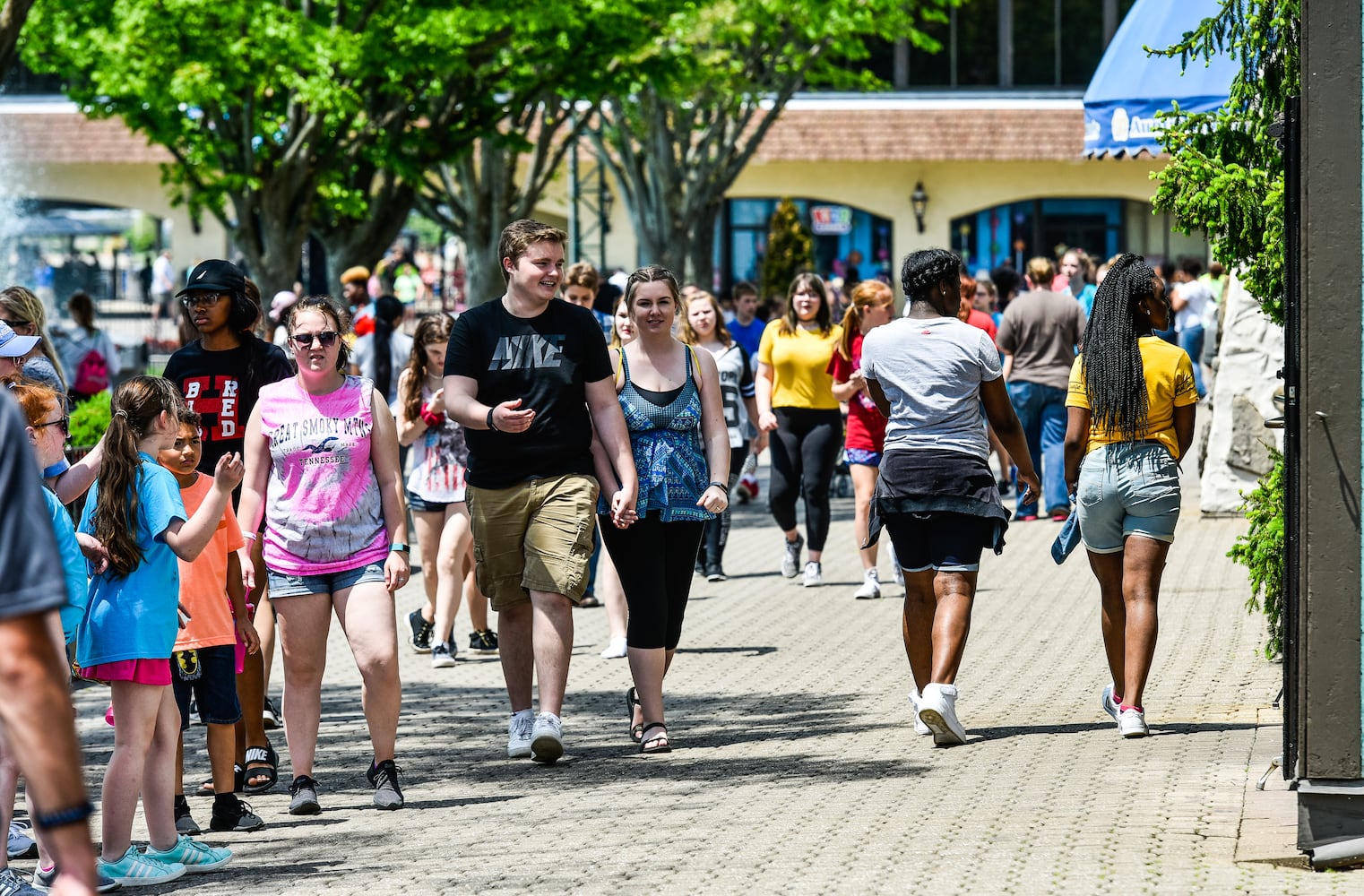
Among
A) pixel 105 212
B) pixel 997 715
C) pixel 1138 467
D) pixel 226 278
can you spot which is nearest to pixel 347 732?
pixel 226 278

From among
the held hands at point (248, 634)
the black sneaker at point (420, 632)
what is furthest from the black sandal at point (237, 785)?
the black sneaker at point (420, 632)

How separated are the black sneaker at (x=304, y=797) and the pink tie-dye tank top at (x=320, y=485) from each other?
0.71 meters

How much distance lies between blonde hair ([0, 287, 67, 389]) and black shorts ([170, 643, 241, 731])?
6.23 ft

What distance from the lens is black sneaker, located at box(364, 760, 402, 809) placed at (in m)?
6.65

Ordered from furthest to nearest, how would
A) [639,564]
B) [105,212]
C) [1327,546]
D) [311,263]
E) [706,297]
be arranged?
[105,212] → [311,263] → [706,297] → [639,564] → [1327,546]

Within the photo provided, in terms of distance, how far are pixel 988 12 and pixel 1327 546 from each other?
130 feet

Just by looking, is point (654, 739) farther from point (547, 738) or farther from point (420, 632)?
point (420, 632)

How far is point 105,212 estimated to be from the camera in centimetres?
5041

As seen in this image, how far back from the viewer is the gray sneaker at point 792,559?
41.8ft

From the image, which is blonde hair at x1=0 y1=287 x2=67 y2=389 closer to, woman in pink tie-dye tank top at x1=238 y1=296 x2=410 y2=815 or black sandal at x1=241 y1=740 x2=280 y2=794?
woman in pink tie-dye tank top at x1=238 y1=296 x2=410 y2=815

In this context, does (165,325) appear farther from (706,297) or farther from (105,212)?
(706,297)

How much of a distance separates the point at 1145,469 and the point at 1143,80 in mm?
5021

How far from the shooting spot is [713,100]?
93.9ft

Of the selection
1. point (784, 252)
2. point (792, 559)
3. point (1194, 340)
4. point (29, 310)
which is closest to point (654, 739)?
point (29, 310)
